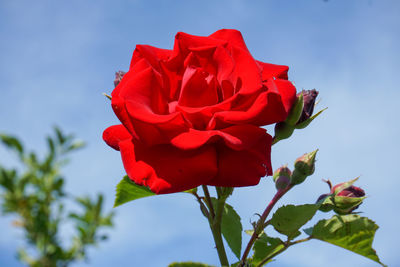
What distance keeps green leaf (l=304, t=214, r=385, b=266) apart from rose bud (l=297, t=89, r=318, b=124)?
0.26m

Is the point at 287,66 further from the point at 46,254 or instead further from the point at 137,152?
the point at 46,254

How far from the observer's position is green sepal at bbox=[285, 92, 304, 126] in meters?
0.95

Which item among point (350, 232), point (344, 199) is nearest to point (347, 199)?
point (344, 199)

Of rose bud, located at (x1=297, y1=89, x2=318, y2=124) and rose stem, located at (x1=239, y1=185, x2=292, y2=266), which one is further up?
rose bud, located at (x1=297, y1=89, x2=318, y2=124)

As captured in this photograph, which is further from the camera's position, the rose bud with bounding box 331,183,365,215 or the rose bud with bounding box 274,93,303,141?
the rose bud with bounding box 331,183,365,215

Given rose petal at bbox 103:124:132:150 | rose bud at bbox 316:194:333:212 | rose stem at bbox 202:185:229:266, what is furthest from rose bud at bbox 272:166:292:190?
rose petal at bbox 103:124:132:150

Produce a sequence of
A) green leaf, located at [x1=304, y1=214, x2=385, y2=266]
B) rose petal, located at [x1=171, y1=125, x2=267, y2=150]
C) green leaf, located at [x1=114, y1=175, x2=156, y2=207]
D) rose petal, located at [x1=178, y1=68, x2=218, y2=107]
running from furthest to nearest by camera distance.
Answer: green leaf, located at [x1=114, y1=175, x2=156, y2=207] → green leaf, located at [x1=304, y1=214, x2=385, y2=266] → rose petal, located at [x1=178, y1=68, x2=218, y2=107] → rose petal, located at [x1=171, y1=125, x2=267, y2=150]

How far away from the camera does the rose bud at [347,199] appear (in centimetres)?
107

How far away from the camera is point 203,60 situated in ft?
3.11

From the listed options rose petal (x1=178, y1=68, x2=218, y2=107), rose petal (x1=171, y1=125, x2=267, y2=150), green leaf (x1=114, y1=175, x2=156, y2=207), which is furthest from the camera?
green leaf (x1=114, y1=175, x2=156, y2=207)

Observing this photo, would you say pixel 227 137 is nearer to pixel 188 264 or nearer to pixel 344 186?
pixel 188 264

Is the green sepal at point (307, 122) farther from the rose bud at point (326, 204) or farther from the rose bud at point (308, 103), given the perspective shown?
the rose bud at point (326, 204)

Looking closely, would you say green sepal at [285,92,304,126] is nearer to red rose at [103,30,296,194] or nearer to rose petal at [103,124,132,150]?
red rose at [103,30,296,194]

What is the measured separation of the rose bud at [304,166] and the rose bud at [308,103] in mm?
120
